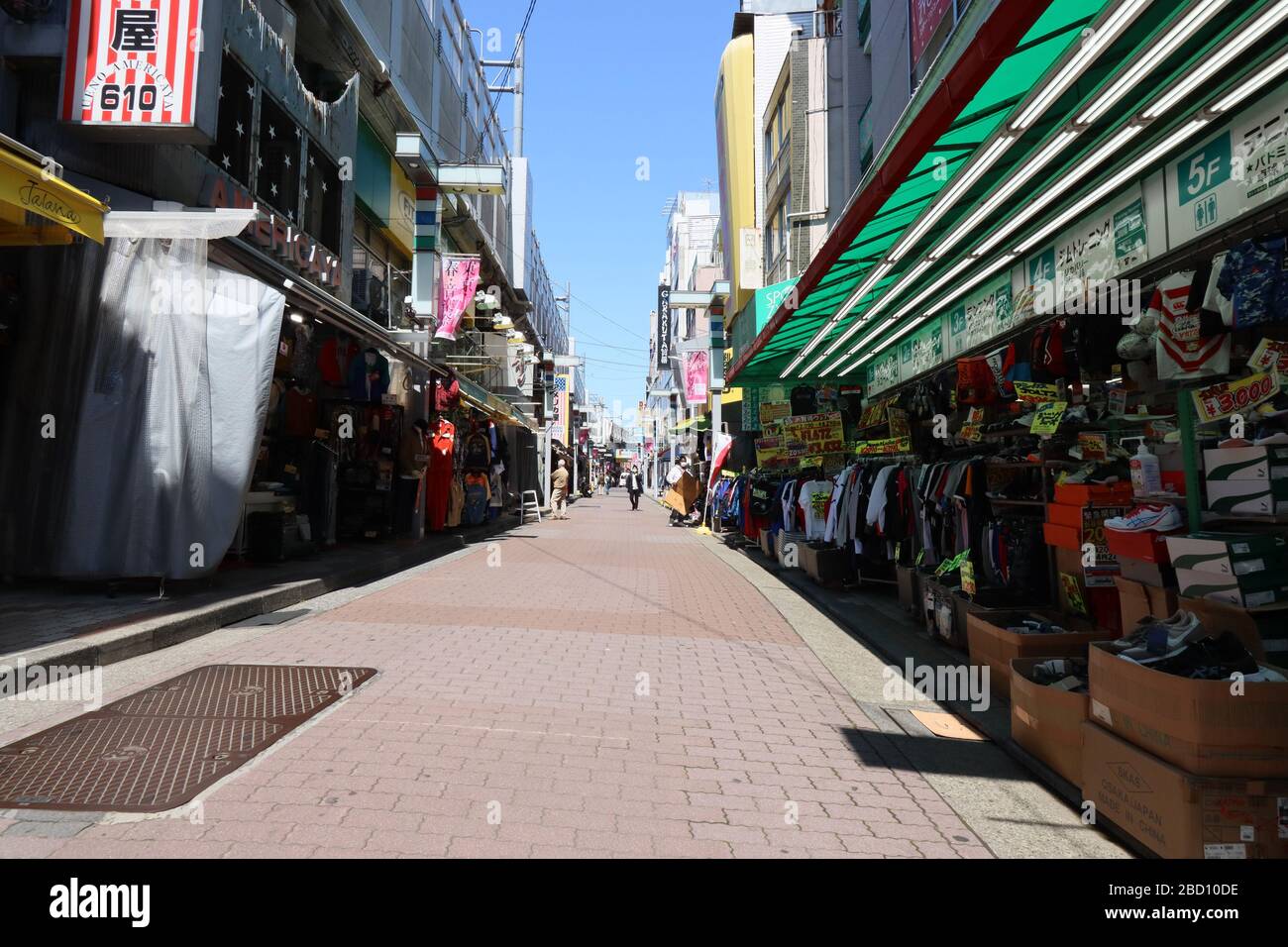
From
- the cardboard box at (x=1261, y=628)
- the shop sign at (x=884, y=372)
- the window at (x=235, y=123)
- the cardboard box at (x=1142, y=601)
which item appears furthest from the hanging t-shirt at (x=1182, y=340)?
the window at (x=235, y=123)

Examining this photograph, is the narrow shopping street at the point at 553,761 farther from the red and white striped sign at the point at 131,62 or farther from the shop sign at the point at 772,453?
the shop sign at the point at 772,453

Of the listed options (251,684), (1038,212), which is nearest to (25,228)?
(251,684)

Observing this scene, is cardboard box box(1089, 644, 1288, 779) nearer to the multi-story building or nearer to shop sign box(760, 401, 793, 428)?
the multi-story building

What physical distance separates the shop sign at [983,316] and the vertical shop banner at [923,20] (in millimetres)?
5259

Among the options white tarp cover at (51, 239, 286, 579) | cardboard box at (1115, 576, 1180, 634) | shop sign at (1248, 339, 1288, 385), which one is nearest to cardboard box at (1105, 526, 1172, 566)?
cardboard box at (1115, 576, 1180, 634)

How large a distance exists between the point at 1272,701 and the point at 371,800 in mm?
3609

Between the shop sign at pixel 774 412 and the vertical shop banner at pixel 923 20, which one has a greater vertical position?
the vertical shop banner at pixel 923 20

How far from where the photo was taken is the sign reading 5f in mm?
4488

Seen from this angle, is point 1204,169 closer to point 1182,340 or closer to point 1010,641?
point 1182,340

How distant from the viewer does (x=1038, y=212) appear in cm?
627

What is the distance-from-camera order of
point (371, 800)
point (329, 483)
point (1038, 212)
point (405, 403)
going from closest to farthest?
1. point (371, 800)
2. point (1038, 212)
3. point (329, 483)
4. point (405, 403)

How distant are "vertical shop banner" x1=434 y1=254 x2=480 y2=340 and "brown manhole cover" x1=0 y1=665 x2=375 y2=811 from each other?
1464 centimetres

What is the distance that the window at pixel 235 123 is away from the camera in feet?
32.7
